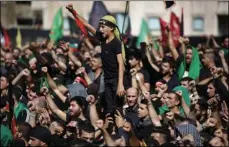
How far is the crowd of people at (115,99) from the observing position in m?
7.91

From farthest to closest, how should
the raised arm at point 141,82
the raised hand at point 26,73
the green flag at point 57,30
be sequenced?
the green flag at point 57,30
the raised hand at point 26,73
the raised arm at point 141,82

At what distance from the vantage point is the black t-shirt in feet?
30.6

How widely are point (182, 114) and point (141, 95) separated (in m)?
1.03

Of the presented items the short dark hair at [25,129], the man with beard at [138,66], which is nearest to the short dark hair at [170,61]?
the man with beard at [138,66]

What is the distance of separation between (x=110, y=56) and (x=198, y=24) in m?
25.3

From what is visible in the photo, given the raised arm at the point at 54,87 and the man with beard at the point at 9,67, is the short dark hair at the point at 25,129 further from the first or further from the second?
the man with beard at the point at 9,67

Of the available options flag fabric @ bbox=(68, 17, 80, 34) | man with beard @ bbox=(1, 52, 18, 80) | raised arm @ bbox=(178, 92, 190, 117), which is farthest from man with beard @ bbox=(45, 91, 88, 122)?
flag fabric @ bbox=(68, 17, 80, 34)

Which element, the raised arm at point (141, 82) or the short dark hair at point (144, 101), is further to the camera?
the raised arm at point (141, 82)

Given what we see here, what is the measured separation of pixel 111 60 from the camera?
9.42 meters

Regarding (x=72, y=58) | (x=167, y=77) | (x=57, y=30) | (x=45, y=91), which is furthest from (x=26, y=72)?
(x=57, y=30)

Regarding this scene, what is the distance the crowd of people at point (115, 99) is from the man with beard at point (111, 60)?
13mm

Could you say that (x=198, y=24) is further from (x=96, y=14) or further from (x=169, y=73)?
(x=169, y=73)

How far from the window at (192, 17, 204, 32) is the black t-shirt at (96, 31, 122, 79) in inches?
985

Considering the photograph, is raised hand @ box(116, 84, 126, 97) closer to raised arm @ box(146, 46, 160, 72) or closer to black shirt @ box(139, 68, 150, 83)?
black shirt @ box(139, 68, 150, 83)
